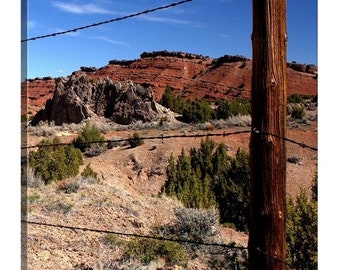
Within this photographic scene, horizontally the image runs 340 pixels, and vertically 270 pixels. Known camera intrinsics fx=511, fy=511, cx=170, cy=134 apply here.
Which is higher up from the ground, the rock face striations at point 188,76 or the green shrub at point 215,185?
the rock face striations at point 188,76

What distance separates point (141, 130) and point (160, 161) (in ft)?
24.6

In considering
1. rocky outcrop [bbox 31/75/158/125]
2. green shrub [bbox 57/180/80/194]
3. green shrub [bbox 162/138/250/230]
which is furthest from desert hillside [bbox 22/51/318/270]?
green shrub [bbox 162/138/250/230]

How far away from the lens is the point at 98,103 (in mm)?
27234

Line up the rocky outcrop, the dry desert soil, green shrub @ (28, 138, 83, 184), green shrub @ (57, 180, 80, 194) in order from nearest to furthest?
1. the dry desert soil
2. green shrub @ (57, 180, 80, 194)
3. green shrub @ (28, 138, 83, 184)
4. the rocky outcrop

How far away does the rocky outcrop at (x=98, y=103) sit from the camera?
2508 centimetres

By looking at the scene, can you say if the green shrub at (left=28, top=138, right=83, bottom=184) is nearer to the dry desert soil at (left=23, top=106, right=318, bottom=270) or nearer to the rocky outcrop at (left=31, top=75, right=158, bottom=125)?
the dry desert soil at (left=23, top=106, right=318, bottom=270)

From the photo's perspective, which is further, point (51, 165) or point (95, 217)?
point (51, 165)

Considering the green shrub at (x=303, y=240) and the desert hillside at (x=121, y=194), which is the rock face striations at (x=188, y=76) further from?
the green shrub at (x=303, y=240)

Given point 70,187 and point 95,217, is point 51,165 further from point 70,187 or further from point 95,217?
point 95,217

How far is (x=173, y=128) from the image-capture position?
2141cm

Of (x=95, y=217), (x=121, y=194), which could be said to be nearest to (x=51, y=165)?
(x=121, y=194)

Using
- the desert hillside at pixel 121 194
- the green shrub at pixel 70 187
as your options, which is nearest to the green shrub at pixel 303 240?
the desert hillside at pixel 121 194

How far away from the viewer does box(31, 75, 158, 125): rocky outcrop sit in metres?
25.1
